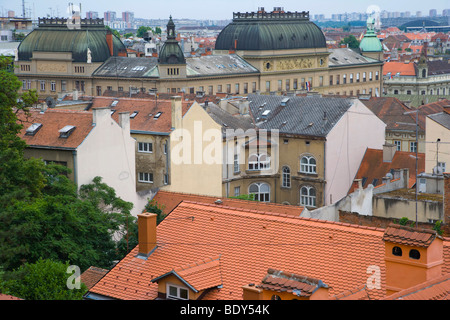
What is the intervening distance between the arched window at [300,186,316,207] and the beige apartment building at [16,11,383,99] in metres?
39.6

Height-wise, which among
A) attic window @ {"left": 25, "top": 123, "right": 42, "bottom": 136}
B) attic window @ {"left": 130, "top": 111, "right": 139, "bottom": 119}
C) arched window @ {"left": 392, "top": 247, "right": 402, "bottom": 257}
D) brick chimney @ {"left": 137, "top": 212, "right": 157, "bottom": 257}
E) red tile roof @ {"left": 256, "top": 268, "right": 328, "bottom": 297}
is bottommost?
attic window @ {"left": 130, "top": 111, "right": 139, "bottom": 119}

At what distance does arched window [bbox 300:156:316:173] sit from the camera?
69.2 m

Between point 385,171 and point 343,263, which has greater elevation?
point 343,263

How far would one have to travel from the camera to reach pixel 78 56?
4685 inches

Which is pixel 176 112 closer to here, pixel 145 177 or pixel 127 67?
pixel 145 177

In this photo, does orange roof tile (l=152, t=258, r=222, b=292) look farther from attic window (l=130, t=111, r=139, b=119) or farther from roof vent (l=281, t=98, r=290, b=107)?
roof vent (l=281, t=98, r=290, b=107)

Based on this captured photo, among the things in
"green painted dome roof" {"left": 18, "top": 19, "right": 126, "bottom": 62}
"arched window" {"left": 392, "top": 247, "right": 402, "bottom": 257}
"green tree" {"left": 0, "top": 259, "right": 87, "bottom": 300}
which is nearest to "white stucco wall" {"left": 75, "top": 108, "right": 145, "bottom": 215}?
"green tree" {"left": 0, "top": 259, "right": 87, "bottom": 300}

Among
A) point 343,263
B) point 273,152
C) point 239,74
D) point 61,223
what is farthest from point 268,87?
point 343,263

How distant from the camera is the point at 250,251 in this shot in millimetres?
27234

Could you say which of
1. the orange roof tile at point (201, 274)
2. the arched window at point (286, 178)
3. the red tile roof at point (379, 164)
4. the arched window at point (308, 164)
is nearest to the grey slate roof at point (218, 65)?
the arched window at point (286, 178)

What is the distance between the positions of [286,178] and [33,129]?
74.1 feet
